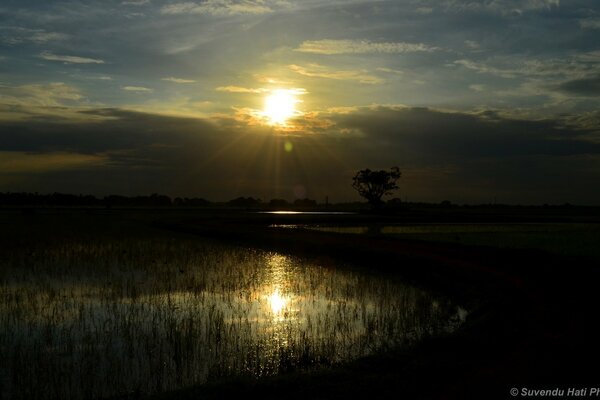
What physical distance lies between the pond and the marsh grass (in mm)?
35

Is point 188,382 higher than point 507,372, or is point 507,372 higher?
point 507,372

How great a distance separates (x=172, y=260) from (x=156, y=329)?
1386 centimetres

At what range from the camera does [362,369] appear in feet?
28.7

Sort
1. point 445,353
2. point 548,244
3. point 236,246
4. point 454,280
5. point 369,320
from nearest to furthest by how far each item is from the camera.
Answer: point 445,353, point 369,320, point 454,280, point 548,244, point 236,246

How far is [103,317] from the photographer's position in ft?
45.8

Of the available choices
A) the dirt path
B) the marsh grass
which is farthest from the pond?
the dirt path

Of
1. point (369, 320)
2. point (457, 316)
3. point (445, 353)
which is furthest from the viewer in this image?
point (457, 316)

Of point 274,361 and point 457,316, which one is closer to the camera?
point 274,361

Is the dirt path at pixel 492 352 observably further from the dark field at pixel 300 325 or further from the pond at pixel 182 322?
the pond at pixel 182 322

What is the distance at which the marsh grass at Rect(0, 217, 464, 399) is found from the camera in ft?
31.4

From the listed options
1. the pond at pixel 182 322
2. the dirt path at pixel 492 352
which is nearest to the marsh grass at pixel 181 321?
the pond at pixel 182 322

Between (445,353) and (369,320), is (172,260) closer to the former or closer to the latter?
(369,320)

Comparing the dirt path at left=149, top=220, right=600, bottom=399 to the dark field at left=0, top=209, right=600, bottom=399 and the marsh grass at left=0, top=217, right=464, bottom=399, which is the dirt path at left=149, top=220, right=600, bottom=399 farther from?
the marsh grass at left=0, top=217, right=464, bottom=399

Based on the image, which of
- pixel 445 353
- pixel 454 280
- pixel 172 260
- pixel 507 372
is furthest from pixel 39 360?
pixel 172 260
